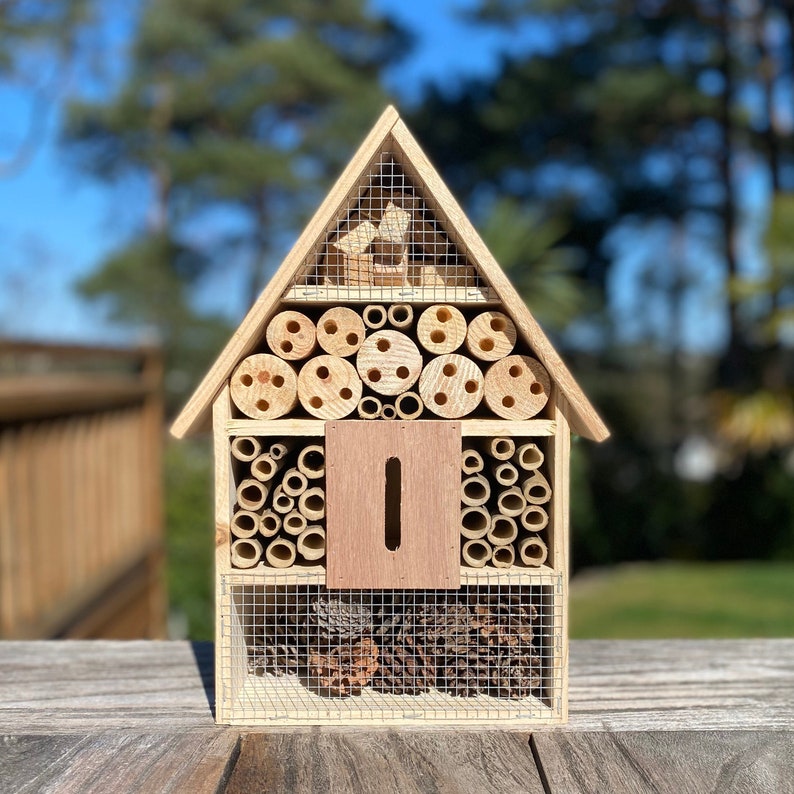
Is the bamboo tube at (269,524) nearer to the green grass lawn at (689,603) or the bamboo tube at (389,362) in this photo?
the bamboo tube at (389,362)

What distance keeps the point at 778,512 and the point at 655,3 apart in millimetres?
6128

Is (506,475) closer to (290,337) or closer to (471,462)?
(471,462)

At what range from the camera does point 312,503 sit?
1.50 metres

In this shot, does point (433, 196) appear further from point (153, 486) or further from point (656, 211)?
point (656, 211)

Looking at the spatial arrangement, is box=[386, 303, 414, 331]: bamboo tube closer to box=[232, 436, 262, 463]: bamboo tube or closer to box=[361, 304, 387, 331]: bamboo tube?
box=[361, 304, 387, 331]: bamboo tube

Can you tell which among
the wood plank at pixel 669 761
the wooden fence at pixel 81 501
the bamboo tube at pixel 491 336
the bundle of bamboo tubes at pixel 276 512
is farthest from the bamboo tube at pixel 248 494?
the wooden fence at pixel 81 501

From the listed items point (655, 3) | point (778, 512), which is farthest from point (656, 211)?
point (778, 512)

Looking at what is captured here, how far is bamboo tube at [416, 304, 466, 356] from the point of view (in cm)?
147

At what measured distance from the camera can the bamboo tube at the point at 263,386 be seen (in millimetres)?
1443

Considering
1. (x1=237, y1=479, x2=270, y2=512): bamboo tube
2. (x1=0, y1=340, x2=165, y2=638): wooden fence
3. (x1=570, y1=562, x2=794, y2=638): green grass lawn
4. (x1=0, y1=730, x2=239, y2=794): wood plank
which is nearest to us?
(x1=0, y1=730, x2=239, y2=794): wood plank

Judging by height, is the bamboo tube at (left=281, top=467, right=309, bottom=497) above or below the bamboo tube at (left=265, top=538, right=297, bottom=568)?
above

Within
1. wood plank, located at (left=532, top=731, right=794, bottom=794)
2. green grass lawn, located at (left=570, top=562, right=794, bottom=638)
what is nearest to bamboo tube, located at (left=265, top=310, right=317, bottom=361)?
wood plank, located at (left=532, top=731, right=794, bottom=794)

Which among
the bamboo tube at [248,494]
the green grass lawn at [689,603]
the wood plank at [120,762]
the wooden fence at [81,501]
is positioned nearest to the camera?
the wood plank at [120,762]

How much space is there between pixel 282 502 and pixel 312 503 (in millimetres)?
53
